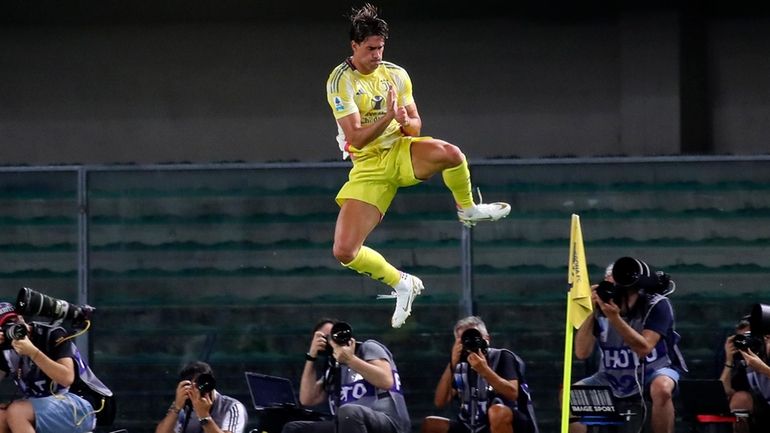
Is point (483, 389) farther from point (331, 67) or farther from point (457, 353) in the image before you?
point (331, 67)

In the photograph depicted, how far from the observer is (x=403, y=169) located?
348 inches

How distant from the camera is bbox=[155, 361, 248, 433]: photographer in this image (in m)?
10.5

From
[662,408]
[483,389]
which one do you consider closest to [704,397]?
[662,408]

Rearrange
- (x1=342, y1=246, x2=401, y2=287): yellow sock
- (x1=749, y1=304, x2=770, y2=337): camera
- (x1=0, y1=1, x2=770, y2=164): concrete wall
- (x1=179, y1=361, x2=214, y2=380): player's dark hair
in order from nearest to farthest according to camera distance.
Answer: (x1=342, y1=246, x2=401, y2=287): yellow sock < (x1=749, y1=304, x2=770, y2=337): camera < (x1=179, y1=361, x2=214, y2=380): player's dark hair < (x1=0, y1=1, x2=770, y2=164): concrete wall

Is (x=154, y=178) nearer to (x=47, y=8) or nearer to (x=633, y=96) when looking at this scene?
(x=47, y=8)

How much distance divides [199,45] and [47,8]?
→ 140 centimetres

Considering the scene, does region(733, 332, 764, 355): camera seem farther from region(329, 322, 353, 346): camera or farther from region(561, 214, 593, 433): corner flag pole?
region(329, 322, 353, 346): camera

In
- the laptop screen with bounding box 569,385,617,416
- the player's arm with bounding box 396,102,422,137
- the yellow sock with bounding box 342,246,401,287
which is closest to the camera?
the player's arm with bounding box 396,102,422,137

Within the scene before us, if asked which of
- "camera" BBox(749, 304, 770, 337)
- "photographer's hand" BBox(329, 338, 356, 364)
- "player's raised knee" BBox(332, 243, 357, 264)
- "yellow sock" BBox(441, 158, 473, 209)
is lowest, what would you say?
"photographer's hand" BBox(329, 338, 356, 364)

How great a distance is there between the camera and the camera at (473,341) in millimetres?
10609

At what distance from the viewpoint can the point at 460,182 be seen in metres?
9.01

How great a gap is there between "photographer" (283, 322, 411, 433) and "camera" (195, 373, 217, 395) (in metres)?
0.55

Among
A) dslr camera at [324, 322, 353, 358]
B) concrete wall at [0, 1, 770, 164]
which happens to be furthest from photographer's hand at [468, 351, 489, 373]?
concrete wall at [0, 1, 770, 164]

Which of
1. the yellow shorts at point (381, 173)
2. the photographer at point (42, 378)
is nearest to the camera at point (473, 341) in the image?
the yellow shorts at point (381, 173)
